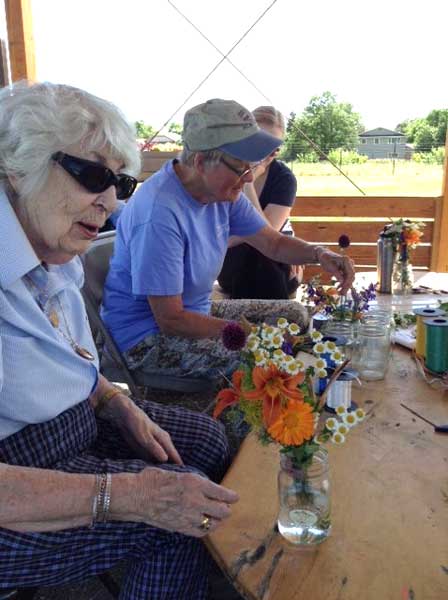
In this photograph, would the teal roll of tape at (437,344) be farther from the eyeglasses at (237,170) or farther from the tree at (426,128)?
the tree at (426,128)

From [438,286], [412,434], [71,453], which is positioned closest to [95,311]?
[71,453]

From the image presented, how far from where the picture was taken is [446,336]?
57.6 inches

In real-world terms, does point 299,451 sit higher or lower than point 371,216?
higher

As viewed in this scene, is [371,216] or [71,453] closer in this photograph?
[71,453]

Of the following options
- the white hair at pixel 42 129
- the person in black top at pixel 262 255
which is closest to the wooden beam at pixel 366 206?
the person in black top at pixel 262 255

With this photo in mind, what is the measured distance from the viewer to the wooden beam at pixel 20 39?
14.1 ft

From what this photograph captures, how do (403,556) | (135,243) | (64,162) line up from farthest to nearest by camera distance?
(135,243), (64,162), (403,556)

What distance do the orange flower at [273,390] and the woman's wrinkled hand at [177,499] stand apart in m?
0.25

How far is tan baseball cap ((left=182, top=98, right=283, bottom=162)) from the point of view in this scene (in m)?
1.91

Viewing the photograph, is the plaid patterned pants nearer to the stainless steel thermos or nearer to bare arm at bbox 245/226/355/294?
bare arm at bbox 245/226/355/294

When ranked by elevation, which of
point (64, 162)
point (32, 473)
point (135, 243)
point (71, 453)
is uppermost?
point (64, 162)

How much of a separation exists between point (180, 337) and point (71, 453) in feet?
2.58

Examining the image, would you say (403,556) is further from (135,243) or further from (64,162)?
(135,243)

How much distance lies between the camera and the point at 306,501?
2.92 ft
